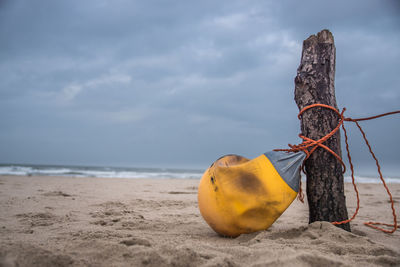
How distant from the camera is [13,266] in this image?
1.38 metres

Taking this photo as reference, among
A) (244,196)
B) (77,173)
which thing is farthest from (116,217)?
(77,173)

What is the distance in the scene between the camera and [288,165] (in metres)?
2.31

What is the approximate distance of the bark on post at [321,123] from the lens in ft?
8.06

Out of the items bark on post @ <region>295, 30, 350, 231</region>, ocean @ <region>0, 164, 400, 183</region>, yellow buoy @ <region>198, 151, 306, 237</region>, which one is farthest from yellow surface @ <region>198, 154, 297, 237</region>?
ocean @ <region>0, 164, 400, 183</region>

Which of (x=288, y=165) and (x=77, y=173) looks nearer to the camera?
(x=288, y=165)

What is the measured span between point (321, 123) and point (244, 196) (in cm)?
106

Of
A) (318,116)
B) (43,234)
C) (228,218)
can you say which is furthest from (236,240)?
(43,234)

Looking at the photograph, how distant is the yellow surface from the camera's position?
2146mm

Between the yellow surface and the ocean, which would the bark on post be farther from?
the ocean

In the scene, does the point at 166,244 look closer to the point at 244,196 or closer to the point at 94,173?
the point at 244,196

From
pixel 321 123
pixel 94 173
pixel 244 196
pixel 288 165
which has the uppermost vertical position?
pixel 321 123

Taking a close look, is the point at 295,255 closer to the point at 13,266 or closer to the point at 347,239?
the point at 347,239

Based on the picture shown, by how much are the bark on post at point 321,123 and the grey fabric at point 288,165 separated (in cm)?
25

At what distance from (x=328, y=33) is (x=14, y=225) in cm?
359
